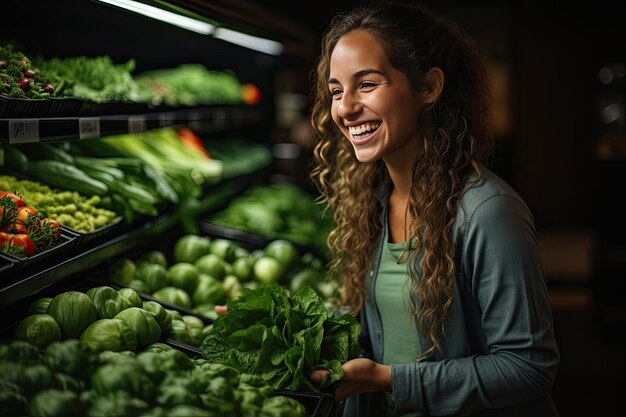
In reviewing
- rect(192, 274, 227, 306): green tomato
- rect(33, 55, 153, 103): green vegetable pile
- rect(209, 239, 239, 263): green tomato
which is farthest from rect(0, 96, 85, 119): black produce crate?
rect(209, 239, 239, 263): green tomato

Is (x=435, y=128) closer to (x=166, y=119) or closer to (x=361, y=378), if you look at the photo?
(x=361, y=378)

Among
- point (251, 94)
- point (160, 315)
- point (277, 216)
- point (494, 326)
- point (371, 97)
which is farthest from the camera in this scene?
point (251, 94)

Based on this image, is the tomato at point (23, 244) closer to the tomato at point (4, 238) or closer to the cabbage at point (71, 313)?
the tomato at point (4, 238)

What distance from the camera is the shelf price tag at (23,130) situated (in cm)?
178

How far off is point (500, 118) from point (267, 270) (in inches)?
233

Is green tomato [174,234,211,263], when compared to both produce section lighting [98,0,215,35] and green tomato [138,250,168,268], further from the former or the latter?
produce section lighting [98,0,215,35]

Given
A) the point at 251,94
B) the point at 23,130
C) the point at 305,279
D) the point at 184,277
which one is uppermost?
the point at 251,94

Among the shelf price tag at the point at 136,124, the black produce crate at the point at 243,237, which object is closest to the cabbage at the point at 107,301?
the shelf price tag at the point at 136,124

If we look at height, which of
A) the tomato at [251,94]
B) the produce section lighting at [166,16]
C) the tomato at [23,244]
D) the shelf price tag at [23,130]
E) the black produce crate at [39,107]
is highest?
the produce section lighting at [166,16]

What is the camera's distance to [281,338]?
185 cm

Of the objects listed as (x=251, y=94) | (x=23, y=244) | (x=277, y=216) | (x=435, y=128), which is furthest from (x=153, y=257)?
(x=251, y=94)

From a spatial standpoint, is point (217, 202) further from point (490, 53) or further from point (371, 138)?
point (490, 53)

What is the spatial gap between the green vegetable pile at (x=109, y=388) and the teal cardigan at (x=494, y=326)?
1.81 feet

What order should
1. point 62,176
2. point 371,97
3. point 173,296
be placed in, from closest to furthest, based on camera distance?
point 371,97 → point 62,176 → point 173,296
